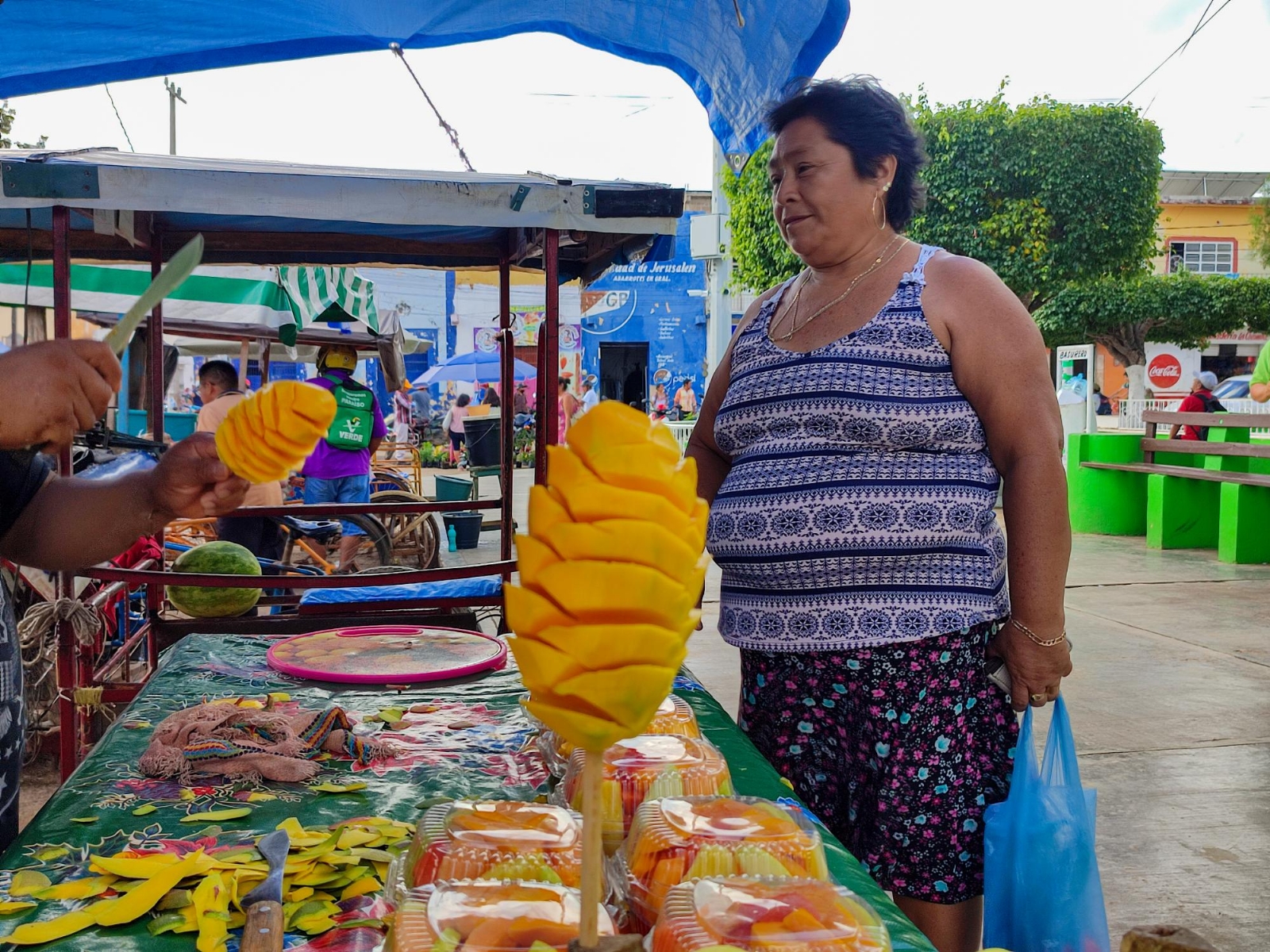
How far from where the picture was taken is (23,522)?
1.56 metres

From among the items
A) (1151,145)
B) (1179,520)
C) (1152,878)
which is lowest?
(1152,878)

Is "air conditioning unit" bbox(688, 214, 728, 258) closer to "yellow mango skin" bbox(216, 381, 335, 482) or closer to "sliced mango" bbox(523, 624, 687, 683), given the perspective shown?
"yellow mango skin" bbox(216, 381, 335, 482)

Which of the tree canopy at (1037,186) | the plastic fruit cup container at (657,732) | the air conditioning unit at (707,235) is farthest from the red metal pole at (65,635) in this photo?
the tree canopy at (1037,186)

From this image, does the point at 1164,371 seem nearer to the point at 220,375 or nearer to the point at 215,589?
the point at 220,375

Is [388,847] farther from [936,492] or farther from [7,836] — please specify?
[936,492]

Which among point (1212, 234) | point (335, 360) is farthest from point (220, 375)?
point (1212, 234)

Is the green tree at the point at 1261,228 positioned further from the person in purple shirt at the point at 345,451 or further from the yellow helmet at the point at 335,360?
the yellow helmet at the point at 335,360

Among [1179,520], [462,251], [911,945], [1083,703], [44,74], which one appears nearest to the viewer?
[911,945]

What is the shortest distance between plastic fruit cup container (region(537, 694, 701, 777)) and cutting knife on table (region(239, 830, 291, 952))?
0.38 metres

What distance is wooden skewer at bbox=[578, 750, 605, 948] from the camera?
742 mm

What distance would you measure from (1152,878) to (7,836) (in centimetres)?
312

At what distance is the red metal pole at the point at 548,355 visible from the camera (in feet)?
9.47

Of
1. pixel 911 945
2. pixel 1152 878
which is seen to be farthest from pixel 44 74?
pixel 1152 878

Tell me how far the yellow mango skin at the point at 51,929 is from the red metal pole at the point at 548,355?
179 centimetres
